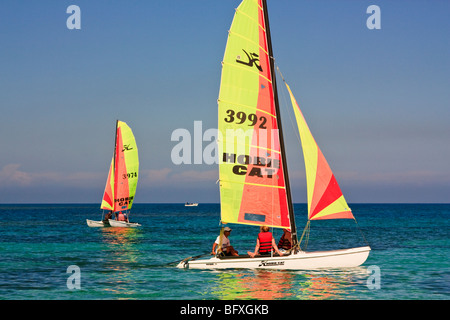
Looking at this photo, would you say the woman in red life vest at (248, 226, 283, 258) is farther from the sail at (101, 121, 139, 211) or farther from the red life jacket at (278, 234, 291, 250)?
the sail at (101, 121, 139, 211)

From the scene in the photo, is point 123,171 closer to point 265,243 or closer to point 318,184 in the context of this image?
point 265,243

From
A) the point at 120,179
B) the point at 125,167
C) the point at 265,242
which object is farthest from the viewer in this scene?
the point at 120,179

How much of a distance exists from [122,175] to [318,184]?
41.4 meters

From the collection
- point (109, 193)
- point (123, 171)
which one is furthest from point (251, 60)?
point (109, 193)

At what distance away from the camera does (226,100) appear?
2408 centimetres

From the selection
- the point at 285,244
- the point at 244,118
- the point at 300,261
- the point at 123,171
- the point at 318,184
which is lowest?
the point at 300,261

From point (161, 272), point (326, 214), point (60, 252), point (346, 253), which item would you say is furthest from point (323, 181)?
point (60, 252)

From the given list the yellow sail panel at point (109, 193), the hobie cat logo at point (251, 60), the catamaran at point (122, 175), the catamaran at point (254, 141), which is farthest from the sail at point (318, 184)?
the yellow sail panel at point (109, 193)

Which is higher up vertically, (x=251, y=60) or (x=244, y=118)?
(x=251, y=60)

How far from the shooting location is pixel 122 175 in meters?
62.0

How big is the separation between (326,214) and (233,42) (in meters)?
8.50

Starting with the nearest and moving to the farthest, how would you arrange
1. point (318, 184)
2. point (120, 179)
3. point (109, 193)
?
point (318, 184) < point (120, 179) < point (109, 193)

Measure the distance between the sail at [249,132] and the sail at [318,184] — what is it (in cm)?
117
